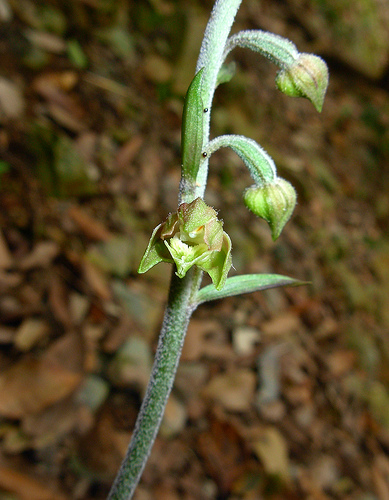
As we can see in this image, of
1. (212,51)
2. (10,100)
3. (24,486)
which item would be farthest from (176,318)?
(10,100)

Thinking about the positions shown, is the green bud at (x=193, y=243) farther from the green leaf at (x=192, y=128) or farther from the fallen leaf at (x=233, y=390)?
the fallen leaf at (x=233, y=390)

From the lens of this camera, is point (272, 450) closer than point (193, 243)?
No

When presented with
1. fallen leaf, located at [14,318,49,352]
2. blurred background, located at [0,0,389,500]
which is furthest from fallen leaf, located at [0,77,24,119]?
fallen leaf, located at [14,318,49,352]

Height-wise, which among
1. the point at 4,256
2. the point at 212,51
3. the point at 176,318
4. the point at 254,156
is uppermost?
the point at 212,51

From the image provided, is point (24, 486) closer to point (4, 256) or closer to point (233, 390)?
point (4, 256)

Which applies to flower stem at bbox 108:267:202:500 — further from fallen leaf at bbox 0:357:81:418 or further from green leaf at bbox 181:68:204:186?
fallen leaf at bbox 0:357:81:418

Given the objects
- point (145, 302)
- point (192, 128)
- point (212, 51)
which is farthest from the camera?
point (145, 302)

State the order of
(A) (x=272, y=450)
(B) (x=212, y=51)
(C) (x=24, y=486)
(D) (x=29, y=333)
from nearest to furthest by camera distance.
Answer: (B) (x=212, y=51)
(C) (x=24, y=486)
(D) (x=29, y=333)
(A) (x=272, y=450)

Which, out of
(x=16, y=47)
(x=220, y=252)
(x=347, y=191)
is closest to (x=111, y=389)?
(x=220, y=252)

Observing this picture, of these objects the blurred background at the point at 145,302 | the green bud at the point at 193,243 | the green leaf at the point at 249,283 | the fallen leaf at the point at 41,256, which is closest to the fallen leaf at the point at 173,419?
the blurred background at the point at 145,302
